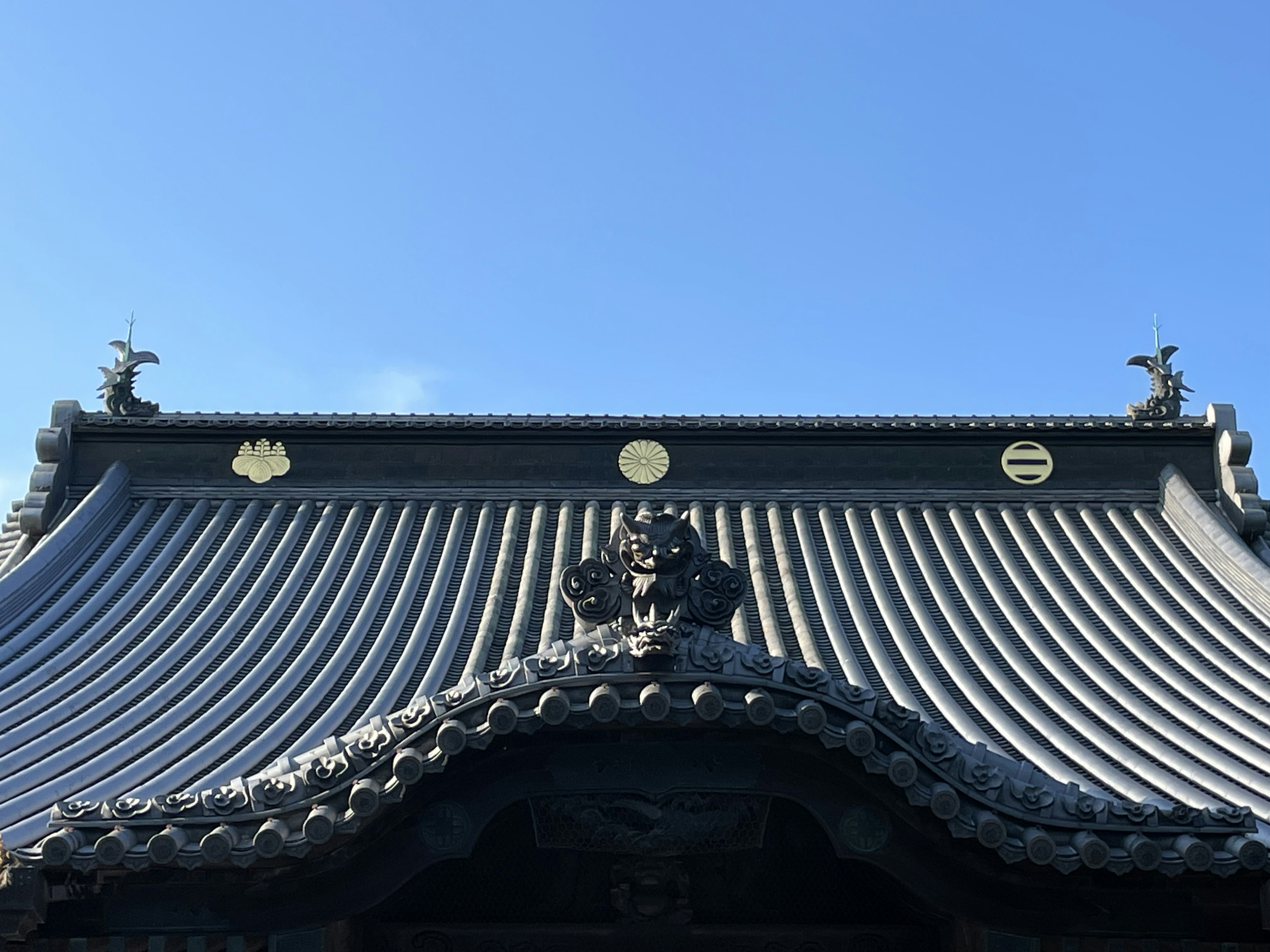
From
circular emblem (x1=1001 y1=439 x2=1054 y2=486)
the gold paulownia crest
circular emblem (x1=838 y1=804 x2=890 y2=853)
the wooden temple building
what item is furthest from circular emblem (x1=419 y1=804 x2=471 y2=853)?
circular emblem (x1=1001 y1=439 x2=1054 y2=486)

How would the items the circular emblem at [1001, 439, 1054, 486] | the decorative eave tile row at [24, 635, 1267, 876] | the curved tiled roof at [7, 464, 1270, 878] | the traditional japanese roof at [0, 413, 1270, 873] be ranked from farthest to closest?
1. the circular emblem at [1001, 439, 1054, 486]
2. the curved tiled roof at [7, 464, 1270, 878]
3. the traditional japanese roof at [0, 413, 1270, 873]
4. the decorative eave tile row at [24, 635, 1267, 876]

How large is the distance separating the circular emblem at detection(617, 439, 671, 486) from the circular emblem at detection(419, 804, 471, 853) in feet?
26.7

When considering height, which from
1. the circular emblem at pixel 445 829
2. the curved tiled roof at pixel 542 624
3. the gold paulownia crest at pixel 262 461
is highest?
the gold paulownia crest at pixel 262 461

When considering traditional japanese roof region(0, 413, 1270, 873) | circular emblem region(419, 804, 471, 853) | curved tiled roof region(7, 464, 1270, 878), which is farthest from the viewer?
curved tiled roof region(7, 464, 1270, 878)

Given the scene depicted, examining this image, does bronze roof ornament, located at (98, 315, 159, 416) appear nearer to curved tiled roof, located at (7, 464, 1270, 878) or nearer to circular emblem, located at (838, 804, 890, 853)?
curved tiled roof, located at (7, 464, 1270, 878)

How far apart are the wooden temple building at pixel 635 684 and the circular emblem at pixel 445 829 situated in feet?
0.07

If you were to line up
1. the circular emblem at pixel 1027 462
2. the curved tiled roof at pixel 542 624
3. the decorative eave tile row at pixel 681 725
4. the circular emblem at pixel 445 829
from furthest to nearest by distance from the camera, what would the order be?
the circular emblem at pixel 1027 462 → the curved tiled roof at pixel 542 624 → the circular emblem at pixel 445 829 → the decorative eave tile row at pixel 681 725

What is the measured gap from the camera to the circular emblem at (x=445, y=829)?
855 cm

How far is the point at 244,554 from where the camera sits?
14711mm

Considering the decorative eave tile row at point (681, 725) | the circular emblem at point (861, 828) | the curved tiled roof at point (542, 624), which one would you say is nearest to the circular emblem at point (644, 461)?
the curved tiled roof at point (542, 624)

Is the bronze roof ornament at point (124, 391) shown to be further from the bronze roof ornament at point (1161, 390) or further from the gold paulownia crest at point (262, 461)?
the bronze roof ornament at point (1161, 390)

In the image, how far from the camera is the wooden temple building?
794 cm

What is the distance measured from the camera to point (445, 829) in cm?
856

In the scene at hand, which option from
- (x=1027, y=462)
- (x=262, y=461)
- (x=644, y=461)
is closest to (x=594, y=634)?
(x=644, y=461)
